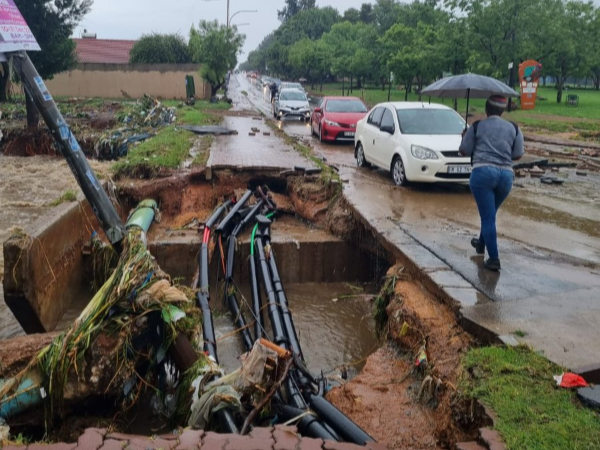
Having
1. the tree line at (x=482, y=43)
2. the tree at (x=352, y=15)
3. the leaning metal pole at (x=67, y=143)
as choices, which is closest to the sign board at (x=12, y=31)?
the leaning metal pole at (x=67, y=143)

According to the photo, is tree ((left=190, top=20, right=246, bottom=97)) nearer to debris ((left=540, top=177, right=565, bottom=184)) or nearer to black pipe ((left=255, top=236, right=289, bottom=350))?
debris ((left=540, top=177, right=565, bottom=184))

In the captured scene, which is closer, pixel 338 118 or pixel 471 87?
pixel 471 87

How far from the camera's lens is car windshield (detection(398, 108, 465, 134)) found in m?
11.1

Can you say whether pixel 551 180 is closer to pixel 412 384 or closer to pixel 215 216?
pixel 215 216

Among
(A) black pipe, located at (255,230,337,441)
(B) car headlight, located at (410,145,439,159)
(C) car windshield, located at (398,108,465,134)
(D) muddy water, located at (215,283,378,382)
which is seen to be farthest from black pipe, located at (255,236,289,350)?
(C) car windshield, located at (398,108,465,134)

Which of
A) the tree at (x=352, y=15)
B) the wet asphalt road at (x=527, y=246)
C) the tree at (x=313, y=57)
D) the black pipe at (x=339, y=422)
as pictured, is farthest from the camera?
the tree at (x=352, y=15)

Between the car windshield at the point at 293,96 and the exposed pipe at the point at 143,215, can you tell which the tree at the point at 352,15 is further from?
the exposed pipe at the point at 143,215

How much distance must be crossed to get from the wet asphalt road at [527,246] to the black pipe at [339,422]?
1.52 metres

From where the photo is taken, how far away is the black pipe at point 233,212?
29.4ft

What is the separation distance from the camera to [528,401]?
3480 mm

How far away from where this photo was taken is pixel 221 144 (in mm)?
15406

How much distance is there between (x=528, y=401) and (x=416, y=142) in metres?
7.58

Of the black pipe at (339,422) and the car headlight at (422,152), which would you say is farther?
the car headlight at (422,152)

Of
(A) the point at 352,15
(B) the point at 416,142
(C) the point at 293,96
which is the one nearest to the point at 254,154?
(B) the point at 416,142
